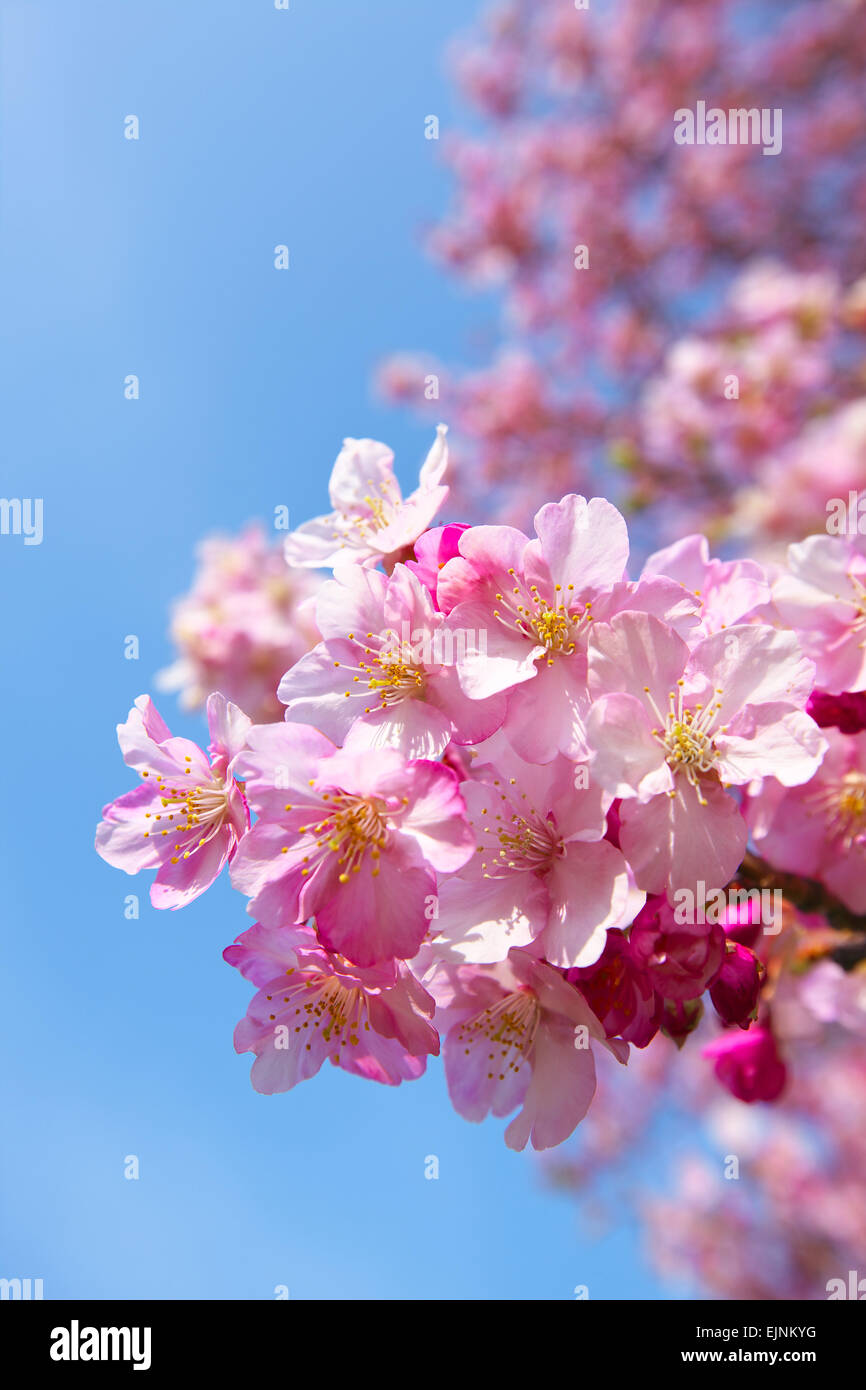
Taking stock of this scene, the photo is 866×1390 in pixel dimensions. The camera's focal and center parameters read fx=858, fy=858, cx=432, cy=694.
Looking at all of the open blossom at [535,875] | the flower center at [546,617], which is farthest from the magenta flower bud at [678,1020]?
the flower center at [546,617]

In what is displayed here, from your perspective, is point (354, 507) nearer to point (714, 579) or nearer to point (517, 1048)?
point (714, 579)

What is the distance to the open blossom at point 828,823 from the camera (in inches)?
52.3

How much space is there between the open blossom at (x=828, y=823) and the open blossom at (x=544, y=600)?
16.7 inches

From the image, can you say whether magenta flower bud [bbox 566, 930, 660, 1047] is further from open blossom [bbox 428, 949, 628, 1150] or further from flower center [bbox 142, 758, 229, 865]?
flower center [bbox 142, 758, 229, 865]

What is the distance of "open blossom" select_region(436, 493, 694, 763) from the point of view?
3.49ft

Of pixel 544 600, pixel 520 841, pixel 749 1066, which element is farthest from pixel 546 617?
pixel 749 1066

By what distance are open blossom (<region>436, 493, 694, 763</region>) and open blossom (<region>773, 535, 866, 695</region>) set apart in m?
0.32

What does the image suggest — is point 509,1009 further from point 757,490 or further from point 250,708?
point 757,490

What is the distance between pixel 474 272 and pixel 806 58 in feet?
10.2

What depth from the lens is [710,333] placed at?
6355 millimetres

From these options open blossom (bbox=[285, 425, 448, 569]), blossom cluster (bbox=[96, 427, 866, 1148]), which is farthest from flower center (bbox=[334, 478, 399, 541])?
blossom cluster (bbox=[96, 427, 866, 1148])

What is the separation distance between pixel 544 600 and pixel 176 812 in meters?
0.58

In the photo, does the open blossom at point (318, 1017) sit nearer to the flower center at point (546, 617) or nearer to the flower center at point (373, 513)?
the flower center at point (546, 617)
